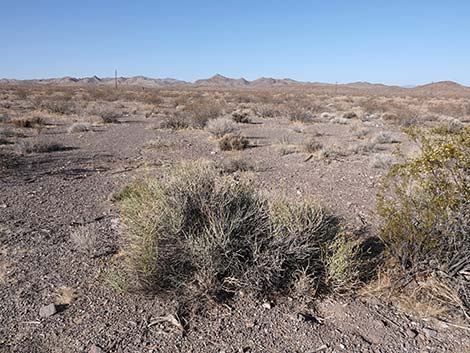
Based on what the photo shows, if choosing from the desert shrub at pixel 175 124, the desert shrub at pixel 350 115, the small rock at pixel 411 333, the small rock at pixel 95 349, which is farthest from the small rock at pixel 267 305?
the desert shrub at pixel 350 115

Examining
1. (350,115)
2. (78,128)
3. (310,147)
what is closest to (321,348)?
(310,147)

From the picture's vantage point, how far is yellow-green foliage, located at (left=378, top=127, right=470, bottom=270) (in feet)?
11.0

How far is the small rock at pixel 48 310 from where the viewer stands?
319 centimetres

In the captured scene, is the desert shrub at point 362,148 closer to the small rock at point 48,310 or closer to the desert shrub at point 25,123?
the small rock at point 48,310

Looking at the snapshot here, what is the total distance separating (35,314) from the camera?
3.21 m

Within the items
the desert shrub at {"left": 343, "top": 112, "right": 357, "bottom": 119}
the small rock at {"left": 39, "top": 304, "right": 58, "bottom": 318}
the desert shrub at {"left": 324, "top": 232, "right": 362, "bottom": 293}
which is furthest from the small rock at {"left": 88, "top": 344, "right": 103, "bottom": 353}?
the desert shrub at {"left": 343, "top": 112, "right": 357, "bottom": 119}

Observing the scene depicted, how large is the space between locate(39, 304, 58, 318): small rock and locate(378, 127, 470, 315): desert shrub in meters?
3.28

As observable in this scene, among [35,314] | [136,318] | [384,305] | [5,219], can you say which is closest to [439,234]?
[384,305]

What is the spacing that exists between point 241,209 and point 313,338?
1454 millimetres

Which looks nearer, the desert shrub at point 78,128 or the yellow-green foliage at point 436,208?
the yellow-green foliage at point 436,208

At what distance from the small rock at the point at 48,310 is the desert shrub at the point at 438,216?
3277 millimetres

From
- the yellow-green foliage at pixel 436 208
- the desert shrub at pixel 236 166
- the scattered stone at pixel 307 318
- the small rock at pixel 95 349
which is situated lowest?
the small rock at pixel 95 349

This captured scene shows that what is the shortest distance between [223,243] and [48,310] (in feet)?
5.41

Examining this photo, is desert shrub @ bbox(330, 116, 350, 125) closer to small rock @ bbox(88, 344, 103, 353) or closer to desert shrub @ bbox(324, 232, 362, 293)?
desert shrub @ bbox(324, 232, 362, 293)
